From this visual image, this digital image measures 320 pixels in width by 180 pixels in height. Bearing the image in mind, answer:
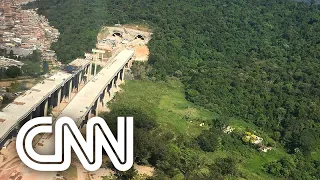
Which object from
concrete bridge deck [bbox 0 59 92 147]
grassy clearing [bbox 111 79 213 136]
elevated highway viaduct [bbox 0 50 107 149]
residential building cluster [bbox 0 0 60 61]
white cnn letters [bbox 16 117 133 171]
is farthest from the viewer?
residential building cluster [bbox 0 0 60 61]

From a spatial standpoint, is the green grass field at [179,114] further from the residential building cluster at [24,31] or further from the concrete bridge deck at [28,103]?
the residential building cluster at [24,31]

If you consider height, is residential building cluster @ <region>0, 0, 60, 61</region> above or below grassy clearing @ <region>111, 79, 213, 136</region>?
above

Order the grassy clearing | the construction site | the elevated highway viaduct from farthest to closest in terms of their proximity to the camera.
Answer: the grassy clearing → the elevated highway viaduct → the construction site

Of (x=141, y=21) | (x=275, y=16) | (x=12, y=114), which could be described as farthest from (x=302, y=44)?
(x=12, y=114)

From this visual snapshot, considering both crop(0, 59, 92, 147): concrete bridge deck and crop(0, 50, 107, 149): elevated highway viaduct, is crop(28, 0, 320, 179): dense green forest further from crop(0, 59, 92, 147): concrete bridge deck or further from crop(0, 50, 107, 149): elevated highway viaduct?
crop(0, 59, 92, 147): concrete bridge deck

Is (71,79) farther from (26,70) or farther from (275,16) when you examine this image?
(275,16)

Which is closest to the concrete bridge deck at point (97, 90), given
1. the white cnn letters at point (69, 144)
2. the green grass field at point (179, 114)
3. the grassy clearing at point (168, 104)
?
the green grass field at point (179, 114)

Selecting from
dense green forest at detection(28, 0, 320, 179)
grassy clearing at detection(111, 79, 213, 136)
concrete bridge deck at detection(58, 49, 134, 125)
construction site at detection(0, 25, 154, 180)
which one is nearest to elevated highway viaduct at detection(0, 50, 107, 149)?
construction site at detection(0, 25, 154, 180)
